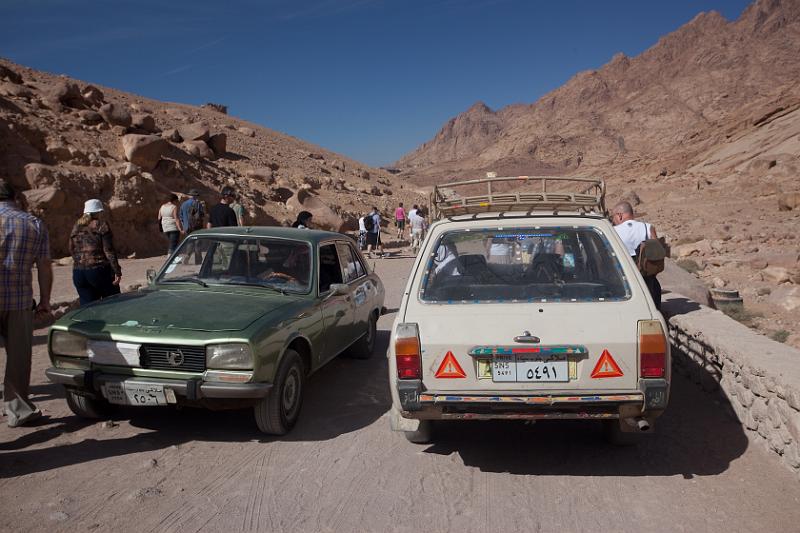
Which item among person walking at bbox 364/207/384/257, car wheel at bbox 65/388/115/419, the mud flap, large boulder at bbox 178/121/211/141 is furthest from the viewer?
large boulder at bbox 178/121/211/141

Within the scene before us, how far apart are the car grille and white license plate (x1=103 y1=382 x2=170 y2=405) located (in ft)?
0.53

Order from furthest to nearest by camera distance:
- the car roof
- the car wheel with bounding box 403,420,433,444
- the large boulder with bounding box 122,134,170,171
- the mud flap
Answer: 1. the large boulder with bounding box 122,134,170,171
2. the car roof
3. the car wheel with bounding box 403,420,433,444
4. the mud flap

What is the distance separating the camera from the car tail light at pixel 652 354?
374 centimetres

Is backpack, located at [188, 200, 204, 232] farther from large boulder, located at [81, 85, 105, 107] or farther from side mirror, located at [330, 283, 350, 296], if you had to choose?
large boulder, located at [81, 85, 105, 107]

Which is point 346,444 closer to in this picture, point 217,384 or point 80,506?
point 217,384

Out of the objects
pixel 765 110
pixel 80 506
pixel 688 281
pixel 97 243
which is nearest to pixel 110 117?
pixel 97 243

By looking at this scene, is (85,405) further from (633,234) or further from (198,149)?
(198,149)

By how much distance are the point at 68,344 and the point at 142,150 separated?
773 inches

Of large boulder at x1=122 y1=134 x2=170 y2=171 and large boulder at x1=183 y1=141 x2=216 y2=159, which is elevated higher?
large boulder at x1=183 y1=141 x2=216 y2=159

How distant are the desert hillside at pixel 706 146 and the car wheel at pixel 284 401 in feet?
21.3

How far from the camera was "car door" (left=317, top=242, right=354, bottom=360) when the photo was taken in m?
5.73

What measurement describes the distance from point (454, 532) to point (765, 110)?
48232 mm

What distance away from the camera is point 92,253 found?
6312 mm

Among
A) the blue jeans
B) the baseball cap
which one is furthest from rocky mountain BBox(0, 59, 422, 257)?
the baseball cap
